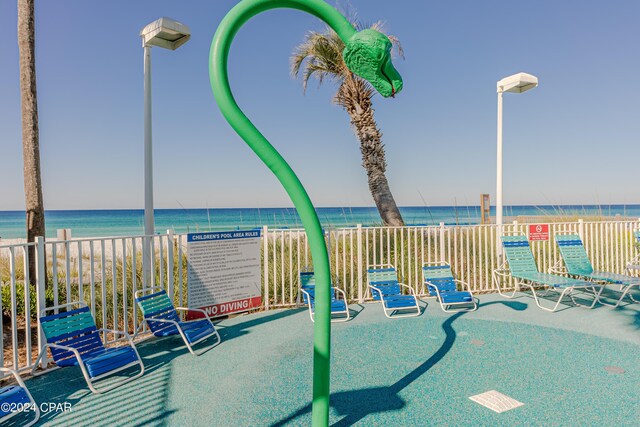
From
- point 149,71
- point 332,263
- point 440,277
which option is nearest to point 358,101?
point 332,263

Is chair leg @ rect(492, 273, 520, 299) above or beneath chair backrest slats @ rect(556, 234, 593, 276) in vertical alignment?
beneath

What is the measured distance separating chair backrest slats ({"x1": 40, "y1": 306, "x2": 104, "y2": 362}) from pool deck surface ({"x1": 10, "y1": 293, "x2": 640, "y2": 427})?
0.36 meters

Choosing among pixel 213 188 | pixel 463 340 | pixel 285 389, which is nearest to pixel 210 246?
pixel 285 389

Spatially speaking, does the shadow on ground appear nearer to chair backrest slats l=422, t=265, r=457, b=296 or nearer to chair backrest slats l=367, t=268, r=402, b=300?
chair backrest slats l=367, t=268, r=402, b=300

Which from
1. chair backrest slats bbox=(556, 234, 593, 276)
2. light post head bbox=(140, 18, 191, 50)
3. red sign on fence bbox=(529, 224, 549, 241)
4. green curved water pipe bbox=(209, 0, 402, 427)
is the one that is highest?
light post head bbox=(140, 18, 191, 50)

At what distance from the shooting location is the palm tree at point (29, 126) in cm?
583

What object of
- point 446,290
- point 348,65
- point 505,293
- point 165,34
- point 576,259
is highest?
point 165,34

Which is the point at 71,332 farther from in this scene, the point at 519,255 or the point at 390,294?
the point at 519,255

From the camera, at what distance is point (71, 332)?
4.26m

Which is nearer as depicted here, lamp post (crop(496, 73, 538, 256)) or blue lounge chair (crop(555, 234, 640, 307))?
blue lounge chair (crop(555, 234, 640, 307))

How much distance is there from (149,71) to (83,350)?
4.01 meters

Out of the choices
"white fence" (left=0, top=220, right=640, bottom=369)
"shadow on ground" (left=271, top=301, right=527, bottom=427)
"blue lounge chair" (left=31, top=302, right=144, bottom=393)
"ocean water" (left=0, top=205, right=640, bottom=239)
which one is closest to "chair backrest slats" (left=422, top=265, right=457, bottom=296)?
"white fence" (left=0, top=220, right=640, bottom=369)

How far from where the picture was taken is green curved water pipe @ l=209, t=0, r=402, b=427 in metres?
2.54

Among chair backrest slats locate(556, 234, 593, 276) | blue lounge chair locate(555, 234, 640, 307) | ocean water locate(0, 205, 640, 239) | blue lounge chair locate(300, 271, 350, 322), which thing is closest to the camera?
blue lounge chair locate(300, 271, 350, 322)
